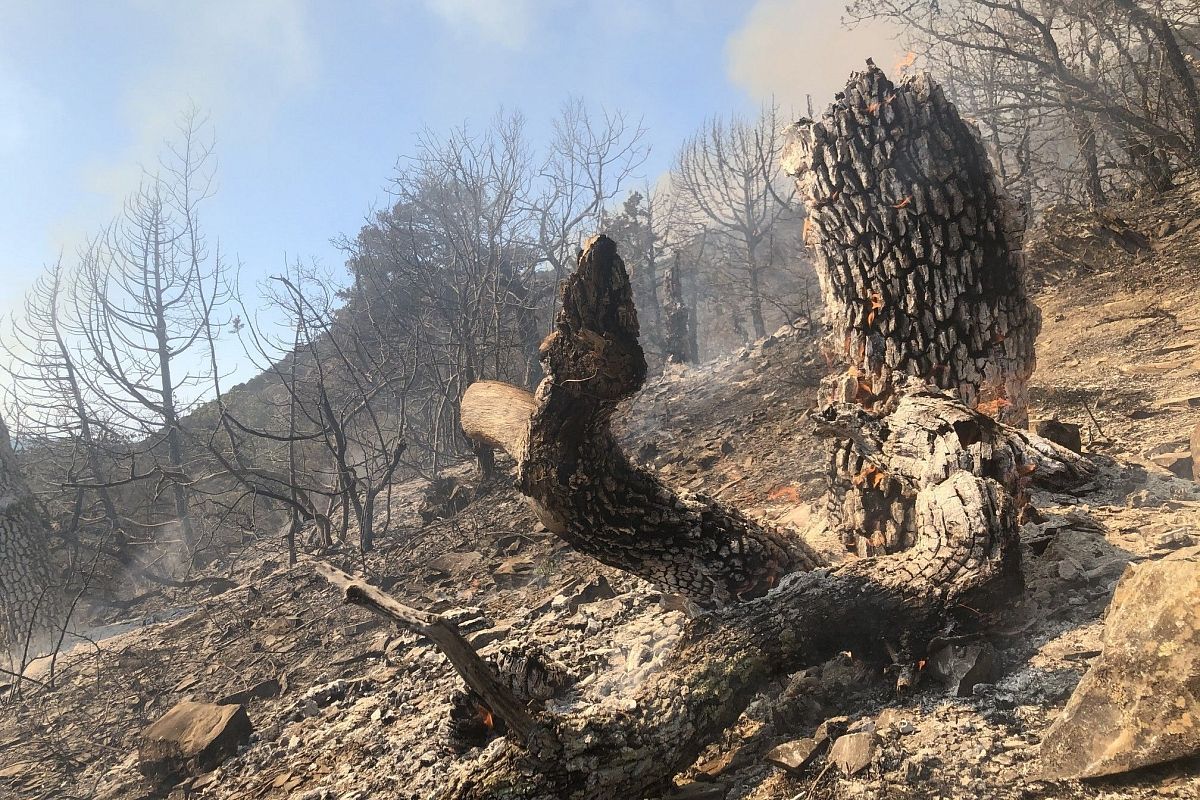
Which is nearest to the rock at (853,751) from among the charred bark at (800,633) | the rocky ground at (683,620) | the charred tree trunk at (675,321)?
the rocky ground at (683,620)

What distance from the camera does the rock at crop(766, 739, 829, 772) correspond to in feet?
5.17

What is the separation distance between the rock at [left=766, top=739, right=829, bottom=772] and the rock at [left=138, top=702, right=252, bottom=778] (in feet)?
8.40

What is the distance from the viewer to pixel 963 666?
1678mm

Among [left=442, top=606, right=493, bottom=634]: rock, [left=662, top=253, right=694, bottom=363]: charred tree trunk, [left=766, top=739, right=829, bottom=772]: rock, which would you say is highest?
[left=662, top=253, right=694, bottom=363]: charred tree trunk

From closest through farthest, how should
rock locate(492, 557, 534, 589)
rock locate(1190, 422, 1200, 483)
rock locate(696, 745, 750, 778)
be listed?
rock locate(696, 745, 750, 778) < rock locate(1190, 422, 1200, 483) < rock locate(492, 557, 534, 589)

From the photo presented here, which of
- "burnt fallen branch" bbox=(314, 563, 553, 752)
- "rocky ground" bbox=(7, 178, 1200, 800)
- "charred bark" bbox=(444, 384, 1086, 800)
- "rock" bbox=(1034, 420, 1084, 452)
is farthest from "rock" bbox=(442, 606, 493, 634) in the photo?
"rock" bbox=(1034, 420, 1084, 452)

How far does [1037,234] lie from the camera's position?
7910mm

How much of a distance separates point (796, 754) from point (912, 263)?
76.8 inches

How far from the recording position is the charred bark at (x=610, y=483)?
5.98 feet

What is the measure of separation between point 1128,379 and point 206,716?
5.57 m

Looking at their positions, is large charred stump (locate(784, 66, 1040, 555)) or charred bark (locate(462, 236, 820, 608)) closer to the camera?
charred bark (locate(462, 236, 820, 608))

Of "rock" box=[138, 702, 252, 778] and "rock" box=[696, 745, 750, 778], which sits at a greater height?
"rock" box=[138, 702, 252, 778]

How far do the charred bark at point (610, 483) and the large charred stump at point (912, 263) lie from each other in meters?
0.72

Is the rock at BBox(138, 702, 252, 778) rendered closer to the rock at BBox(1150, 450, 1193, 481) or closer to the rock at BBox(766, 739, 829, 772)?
the rock at BBox(766, 739, 829, 772)
